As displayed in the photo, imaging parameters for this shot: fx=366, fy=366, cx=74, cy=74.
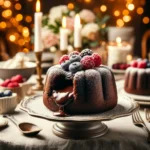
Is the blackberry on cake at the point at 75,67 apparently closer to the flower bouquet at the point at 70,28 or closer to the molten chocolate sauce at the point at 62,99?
the molten chocolate sauce at the point at 62,99

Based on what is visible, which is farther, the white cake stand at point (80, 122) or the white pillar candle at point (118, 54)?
the white pillar candle at point (118, 54)

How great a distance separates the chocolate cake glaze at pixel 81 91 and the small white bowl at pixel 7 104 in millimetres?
260

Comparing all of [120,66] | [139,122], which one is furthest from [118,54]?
[139,122]

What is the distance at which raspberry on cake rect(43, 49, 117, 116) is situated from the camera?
115 cm

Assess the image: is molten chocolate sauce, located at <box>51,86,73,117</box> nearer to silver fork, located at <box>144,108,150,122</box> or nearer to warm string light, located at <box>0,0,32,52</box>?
silver fork, located at <box>144,108,150,122</box>

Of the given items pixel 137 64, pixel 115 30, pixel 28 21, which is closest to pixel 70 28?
pixel 137 64

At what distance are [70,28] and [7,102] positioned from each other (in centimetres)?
108

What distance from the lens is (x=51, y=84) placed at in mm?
1199

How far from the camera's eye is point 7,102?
1.42 metres

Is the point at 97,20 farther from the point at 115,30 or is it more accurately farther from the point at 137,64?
the point at 115,30

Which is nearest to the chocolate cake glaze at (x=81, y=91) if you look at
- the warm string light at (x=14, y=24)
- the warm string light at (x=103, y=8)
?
the warm string light at (x=14, y=24)

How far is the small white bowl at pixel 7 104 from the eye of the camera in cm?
141

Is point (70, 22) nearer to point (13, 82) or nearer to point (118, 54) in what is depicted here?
point (118, 54)

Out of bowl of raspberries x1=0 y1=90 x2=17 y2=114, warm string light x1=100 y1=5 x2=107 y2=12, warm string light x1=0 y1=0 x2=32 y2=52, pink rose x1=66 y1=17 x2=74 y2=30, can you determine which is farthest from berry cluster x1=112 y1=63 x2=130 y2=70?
warm string light x1=100 y1=5 x2=107 y2=12
